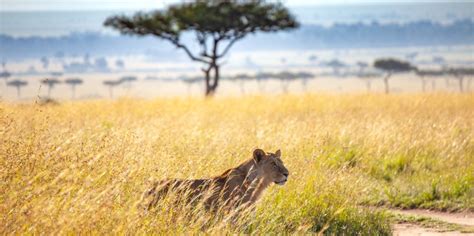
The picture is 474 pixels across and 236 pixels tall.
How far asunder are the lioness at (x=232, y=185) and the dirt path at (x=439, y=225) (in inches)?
70.2

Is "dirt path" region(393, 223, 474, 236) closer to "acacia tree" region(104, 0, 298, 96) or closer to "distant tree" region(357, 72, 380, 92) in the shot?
"acacia tree" region(104, 0, 298, 96)

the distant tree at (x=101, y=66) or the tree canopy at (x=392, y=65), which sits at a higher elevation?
the tree canopy at (x=392, y=65)

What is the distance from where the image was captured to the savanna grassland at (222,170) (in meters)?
6.87

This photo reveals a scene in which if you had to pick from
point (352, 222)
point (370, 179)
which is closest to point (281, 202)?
point (352, 222)

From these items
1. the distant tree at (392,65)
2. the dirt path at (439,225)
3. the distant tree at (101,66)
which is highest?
the dirt path at (439,225)

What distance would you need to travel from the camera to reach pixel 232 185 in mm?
8148

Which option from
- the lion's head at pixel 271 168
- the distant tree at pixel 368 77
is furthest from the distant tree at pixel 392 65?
the lion's head at pixel 271 168

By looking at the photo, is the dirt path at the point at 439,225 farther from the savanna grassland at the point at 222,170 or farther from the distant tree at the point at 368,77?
the distant tree at the point at 368,77

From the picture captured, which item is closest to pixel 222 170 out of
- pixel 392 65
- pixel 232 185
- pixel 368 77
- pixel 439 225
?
pixel 232 185

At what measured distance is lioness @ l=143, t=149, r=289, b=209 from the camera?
7.77 metres

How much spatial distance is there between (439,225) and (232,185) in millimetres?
2882

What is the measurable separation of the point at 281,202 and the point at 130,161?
1608 mm

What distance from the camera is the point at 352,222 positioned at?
9125mm

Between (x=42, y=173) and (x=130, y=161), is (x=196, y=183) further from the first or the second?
(x=42, y=173)
